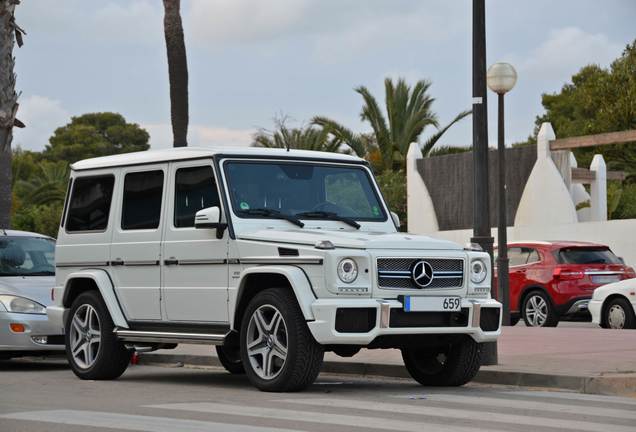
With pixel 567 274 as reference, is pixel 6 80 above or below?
above

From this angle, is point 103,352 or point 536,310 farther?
point 536,310

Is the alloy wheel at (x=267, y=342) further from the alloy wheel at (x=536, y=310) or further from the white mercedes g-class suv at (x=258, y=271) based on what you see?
the alloy wheel at (x=536, y=310)

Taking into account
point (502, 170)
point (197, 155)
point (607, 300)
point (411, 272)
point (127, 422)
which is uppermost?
point (502, 170)

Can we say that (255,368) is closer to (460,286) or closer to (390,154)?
(460,286)

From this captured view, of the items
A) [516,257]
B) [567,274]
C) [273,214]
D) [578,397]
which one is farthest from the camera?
[516,257]

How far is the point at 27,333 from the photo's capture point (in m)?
14.8

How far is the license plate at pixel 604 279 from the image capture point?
2344 centimetres

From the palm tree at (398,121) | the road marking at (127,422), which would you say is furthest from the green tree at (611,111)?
the road marking at (127,422)

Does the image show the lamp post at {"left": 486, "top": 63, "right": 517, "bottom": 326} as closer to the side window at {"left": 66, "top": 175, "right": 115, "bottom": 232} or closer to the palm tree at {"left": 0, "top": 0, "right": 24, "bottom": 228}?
the side window at {"left": 66, "top": 175, "right": 115, "bottom": 232}

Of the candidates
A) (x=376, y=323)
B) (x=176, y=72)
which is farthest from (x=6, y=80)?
(x=376, y=323)

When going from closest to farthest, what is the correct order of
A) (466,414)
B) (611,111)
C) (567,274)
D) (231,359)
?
(466,414) → (231,359) → (567,274) → (611,111)

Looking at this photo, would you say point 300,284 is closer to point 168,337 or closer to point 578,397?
point 168,337

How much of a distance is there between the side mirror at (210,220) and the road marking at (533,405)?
240 cm

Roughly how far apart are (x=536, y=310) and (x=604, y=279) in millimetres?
1343
